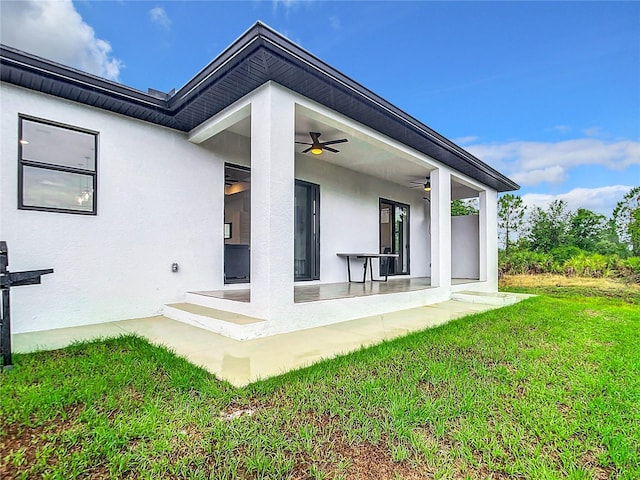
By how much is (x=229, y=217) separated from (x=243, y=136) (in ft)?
12.7

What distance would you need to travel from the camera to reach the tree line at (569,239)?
37.6ft

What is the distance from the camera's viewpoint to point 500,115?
14094mm

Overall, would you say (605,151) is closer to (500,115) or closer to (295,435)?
(500,115)

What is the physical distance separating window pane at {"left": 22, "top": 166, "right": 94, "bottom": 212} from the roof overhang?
1.00 m

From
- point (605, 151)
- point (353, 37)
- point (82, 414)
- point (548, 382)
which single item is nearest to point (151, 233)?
point (82, 414)

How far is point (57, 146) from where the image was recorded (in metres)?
4.23

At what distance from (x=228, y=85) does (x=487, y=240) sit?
818cm

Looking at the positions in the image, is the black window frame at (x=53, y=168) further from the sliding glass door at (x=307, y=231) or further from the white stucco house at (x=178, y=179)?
the sliding glass door at (x=307, y=231)

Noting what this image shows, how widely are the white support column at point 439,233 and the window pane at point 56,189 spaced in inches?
249

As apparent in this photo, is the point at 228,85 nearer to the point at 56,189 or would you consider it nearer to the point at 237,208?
the point at 56,189

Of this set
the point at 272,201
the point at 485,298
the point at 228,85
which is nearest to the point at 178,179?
the point at 228,85

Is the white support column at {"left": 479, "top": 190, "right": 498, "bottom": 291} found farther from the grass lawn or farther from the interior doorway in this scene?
the interior doorway

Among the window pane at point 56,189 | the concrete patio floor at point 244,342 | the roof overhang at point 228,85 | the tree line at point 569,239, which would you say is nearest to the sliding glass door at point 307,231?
the roof overhang at point 228,85

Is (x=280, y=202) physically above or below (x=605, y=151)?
below
